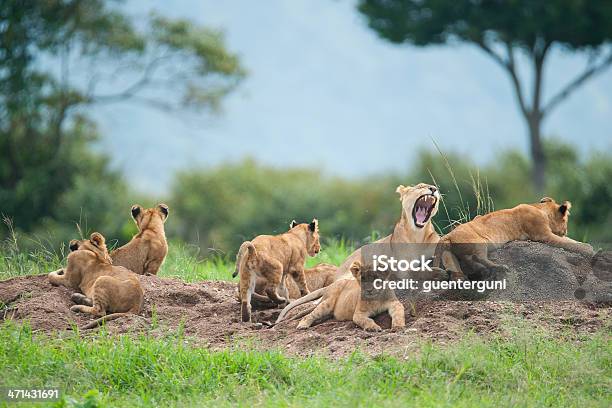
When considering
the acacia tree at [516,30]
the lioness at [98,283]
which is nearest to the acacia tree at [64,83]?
the acacia tree at [516,30]

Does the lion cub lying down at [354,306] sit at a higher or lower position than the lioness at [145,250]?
lower

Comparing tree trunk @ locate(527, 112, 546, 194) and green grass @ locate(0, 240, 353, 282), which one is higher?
tree trunk @ locate(527, 112, 546, 194)

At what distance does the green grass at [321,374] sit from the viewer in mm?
6781

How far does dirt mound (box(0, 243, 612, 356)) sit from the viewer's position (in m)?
7.73

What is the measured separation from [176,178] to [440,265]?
29.8 m

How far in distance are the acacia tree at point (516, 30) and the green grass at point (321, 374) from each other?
19.6 m

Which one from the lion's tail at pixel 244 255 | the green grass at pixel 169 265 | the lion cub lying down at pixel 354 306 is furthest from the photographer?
the green grass at pixel 169 265

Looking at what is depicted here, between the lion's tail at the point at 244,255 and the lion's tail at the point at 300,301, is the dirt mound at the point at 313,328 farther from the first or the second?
the lion's tail at the point at 244,255

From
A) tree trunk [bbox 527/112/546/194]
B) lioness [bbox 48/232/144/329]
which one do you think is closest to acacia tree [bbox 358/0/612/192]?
tree trunk [bbox 527/112/546/194]

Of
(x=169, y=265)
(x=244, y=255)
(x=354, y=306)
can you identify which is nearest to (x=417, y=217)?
(x=354, y=306)

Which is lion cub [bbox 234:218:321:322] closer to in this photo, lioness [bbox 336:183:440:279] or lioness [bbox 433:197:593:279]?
lioness [bbox 336:183:440:279]

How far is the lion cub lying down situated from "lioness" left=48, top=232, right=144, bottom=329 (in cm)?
131

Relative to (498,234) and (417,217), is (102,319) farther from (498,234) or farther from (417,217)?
(498,234)

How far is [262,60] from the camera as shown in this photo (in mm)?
154875
